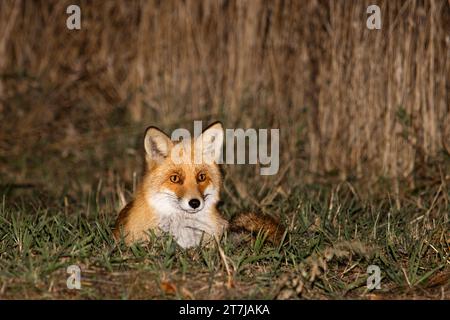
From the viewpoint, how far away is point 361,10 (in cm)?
688

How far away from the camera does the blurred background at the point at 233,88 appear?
22.0 feet

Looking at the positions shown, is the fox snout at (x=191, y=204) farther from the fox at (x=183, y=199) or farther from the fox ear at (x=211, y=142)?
the fox ear at (x=211, y=142)

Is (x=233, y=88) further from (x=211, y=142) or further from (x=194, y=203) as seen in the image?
(x=194, y=203)

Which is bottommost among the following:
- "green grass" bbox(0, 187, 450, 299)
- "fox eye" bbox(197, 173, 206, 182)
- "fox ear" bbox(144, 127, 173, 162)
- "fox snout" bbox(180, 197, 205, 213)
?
"green grass" bbox(0, 187, 450, 299)

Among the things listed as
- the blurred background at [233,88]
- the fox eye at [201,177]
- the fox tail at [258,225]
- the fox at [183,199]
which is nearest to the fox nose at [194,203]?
the fox at [183,199]

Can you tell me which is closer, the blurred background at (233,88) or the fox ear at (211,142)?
the fox ear at (211,142)

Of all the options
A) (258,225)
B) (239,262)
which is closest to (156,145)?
(258,225)

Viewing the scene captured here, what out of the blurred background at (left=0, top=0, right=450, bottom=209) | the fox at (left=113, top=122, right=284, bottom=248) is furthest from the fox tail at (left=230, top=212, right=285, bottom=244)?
the blurred background at (left=0, top=0, right=450, bottom=209)

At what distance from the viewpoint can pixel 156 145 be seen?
5.16m

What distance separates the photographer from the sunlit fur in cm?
486

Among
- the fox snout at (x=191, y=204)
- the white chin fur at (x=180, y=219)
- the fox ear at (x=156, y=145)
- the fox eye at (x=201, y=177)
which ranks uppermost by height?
the fox ear at (x=156, y=145)

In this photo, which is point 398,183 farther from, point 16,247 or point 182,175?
point 16,247

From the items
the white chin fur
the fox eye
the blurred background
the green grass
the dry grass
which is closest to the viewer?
the green grass

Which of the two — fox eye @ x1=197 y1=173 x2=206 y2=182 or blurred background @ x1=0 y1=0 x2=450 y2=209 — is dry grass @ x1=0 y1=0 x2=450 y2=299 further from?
fox eye @ x1=197 y1=173 x2=206 y2=182
